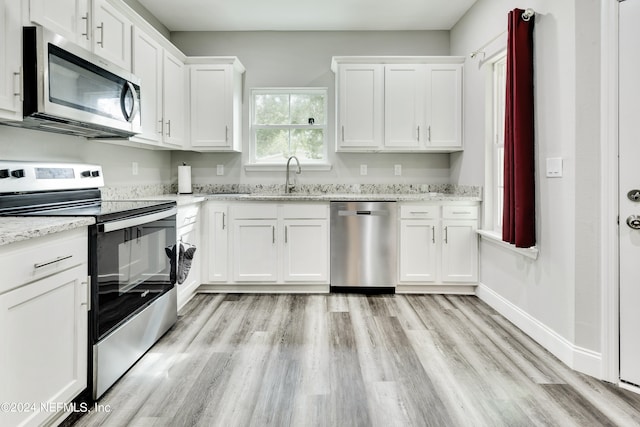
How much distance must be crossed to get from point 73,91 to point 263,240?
6.65ft

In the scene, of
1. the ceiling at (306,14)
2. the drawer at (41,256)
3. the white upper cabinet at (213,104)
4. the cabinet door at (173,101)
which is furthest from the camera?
the white upper cabinet at (213,104)

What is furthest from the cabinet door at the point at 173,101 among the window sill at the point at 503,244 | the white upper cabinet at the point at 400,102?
the window sill at the point at 503,244

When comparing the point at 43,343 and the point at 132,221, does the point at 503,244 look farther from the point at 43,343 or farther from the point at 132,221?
the point at 43,343

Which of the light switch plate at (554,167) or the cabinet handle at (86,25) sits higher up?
the cabinet handle at (86,25)

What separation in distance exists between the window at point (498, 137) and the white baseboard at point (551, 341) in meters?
0.66

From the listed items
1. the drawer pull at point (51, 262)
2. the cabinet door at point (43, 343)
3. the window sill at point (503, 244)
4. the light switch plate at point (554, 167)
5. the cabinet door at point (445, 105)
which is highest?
the cabinet door at point (445, 105)

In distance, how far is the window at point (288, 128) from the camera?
4375 millimetres

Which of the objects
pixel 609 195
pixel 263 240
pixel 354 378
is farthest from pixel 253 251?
pixel 609 195

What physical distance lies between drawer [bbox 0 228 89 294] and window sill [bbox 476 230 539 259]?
8.69ft

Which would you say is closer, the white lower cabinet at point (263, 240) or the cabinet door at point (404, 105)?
the white lower cabinet at point (263, 240)

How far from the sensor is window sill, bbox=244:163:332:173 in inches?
170

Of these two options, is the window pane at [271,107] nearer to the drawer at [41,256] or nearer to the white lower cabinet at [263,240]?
the white lower cabinet at [263,240]

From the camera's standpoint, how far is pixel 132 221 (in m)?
2.12

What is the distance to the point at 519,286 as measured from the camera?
2873mm
